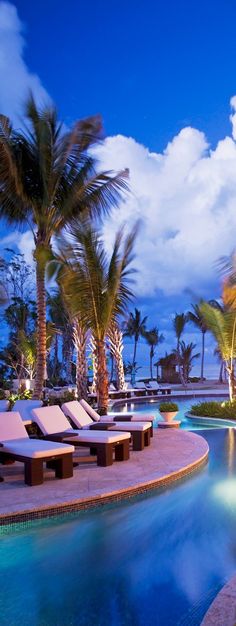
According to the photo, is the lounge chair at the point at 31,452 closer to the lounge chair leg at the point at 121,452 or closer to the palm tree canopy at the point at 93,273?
the lounge chair leg at the point at 121,452

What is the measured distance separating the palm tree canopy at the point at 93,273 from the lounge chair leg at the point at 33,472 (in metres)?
5.79

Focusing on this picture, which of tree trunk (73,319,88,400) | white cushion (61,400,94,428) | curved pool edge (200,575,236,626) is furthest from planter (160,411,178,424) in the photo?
→ curved pool edge (200,575,236,626)

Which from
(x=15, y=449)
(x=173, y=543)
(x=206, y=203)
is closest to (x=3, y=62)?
(x=206, y=203)

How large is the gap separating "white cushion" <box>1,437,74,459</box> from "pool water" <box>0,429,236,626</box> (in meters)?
0.99

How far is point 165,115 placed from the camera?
669 inches

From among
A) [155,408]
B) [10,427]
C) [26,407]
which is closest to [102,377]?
[26,407]

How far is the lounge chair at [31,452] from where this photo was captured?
5.84 m

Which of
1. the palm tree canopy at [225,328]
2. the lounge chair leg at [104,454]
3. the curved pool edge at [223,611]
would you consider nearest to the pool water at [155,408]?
the palm tree canopy at [225,328]

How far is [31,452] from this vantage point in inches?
229

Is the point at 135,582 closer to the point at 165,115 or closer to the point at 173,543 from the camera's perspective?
the point at 173,543

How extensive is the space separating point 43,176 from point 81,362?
23.6ft

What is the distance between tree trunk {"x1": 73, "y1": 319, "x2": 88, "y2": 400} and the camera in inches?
607

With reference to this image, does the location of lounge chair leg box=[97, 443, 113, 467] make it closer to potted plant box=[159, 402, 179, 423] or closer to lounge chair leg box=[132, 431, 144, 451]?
lounge chair leg box=[132, 431, 144, 451]

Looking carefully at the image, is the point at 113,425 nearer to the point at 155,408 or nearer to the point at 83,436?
the point at 83,436
